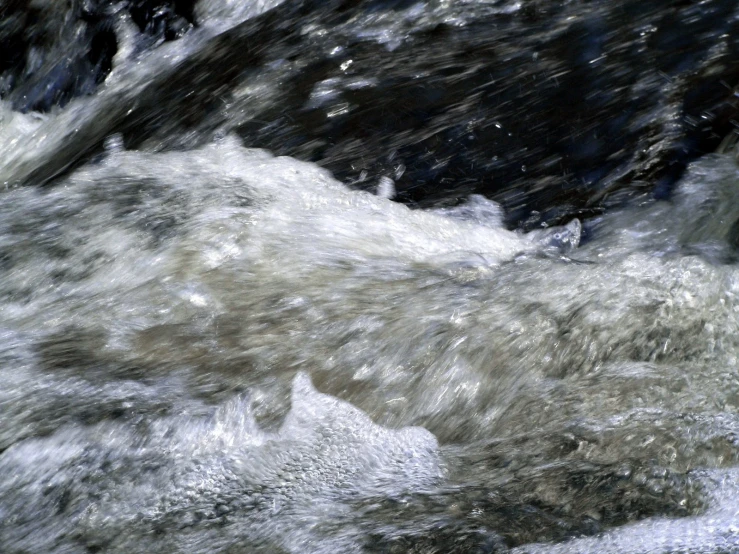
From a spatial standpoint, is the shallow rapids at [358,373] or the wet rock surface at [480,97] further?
the wet rock surface at [480,97]

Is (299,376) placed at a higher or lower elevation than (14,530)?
lower

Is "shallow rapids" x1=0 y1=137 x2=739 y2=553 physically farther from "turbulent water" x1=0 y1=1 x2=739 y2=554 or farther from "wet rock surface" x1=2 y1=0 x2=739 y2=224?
A: "wet rock surface" x1=2 y1=0 x2=739 y2=224

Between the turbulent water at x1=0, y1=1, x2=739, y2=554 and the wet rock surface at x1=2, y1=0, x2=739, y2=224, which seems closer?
the turbulent water at x1=0, y1=1, x2=739, y2=554

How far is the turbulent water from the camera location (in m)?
1.75

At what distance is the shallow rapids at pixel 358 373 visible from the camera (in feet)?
5.75

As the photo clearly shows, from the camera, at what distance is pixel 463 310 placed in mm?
2318

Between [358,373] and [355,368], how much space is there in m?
0.02

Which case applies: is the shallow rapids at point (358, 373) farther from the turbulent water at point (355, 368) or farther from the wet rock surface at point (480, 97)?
the wet rock surface at point (480, 97)

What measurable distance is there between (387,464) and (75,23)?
121 inches

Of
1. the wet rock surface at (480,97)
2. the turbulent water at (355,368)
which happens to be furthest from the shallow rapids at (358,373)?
the wet rock surface at (480,97)

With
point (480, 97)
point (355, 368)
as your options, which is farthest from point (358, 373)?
point (480, 97)

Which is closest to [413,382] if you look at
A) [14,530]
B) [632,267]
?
[632,267]

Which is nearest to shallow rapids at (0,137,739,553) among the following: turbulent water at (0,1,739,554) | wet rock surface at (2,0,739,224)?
turbulent water at (0,1,739,554)

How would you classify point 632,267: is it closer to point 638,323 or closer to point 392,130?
point 638,323
